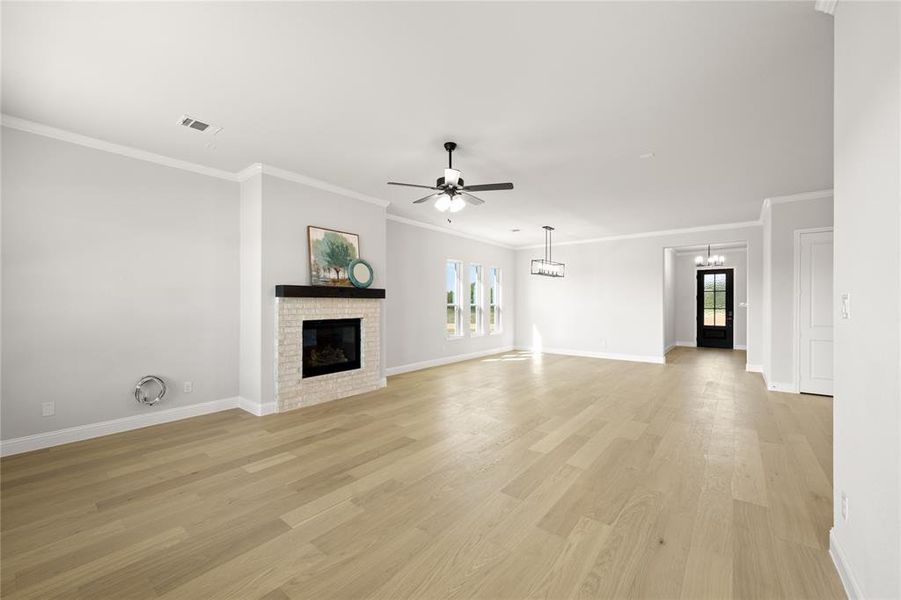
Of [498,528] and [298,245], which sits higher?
[298,245]

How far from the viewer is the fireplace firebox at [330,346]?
15.7 ft

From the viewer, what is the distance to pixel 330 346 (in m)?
5.10

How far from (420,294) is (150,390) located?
415cm

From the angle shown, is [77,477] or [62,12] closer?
[62,12]

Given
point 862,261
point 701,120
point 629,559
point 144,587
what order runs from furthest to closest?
1. point 701,120
2. point 629,559
3. point 144,587
4. point 862,261

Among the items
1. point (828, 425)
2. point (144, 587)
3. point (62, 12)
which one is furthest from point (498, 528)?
point (828, 425)

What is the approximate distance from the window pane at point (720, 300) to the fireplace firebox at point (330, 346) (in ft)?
32.2

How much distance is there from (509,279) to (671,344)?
4.69m

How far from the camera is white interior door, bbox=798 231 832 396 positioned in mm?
4953

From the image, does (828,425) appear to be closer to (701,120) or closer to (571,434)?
(571,434)

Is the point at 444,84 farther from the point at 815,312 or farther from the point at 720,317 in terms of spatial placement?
the point at 720,317

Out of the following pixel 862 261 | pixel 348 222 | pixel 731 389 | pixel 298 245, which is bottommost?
pixel 731 389

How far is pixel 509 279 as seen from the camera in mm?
9742

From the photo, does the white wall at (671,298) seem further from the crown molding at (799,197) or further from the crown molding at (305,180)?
the crown molding at (305,180)
